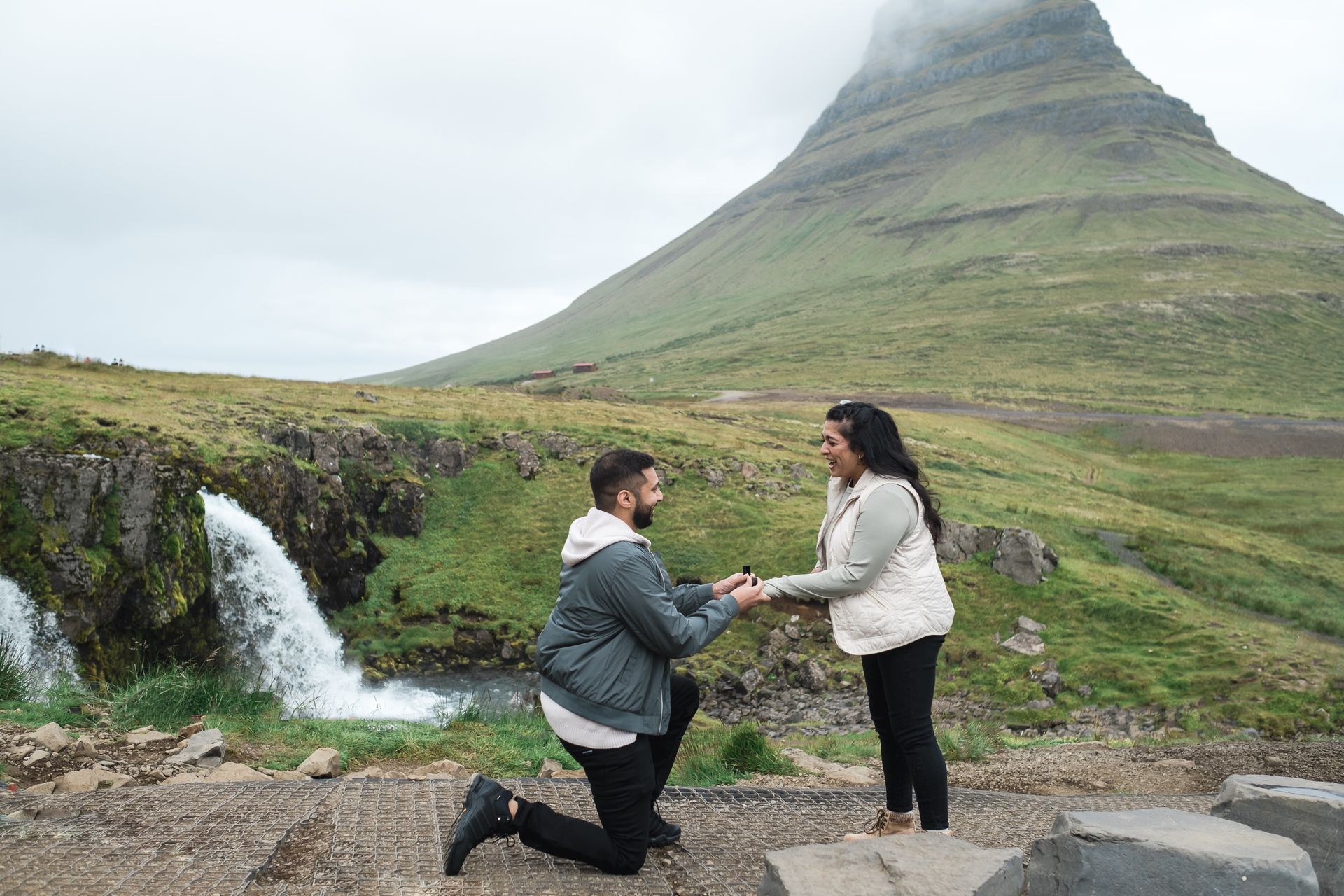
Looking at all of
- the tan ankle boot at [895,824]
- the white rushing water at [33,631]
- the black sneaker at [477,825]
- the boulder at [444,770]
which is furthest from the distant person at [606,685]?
the white rushing water at [33,631]

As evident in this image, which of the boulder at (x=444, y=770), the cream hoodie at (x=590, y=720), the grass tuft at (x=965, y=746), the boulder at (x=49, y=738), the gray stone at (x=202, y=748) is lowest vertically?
the grass tuft at (x=965, y=746)

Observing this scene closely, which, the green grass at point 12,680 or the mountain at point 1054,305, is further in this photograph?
the mountain at point 1054,305

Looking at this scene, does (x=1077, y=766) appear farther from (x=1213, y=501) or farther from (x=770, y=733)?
(x=1213, y=501)

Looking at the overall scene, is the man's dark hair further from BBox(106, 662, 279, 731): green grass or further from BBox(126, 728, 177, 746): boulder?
BBox(106, 662, 279, 731): green grass

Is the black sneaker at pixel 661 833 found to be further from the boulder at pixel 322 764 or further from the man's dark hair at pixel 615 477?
the boulder at pixel 322 764

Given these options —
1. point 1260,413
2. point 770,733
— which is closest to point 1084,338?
point 1260,413

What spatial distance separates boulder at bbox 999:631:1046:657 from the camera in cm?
1947

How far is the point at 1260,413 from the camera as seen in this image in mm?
77250

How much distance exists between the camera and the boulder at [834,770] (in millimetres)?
9086

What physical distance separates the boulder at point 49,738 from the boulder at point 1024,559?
20.3 m

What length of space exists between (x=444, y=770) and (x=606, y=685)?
11.8 ft

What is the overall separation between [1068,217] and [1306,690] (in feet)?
552

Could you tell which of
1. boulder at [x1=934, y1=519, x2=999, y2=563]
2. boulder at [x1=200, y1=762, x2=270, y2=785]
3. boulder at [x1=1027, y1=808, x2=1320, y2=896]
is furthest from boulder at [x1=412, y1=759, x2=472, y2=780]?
boulder at [x1=934, y1=519, x2=999, y2=563]

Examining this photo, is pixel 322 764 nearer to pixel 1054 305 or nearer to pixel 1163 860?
pixel 1163 860
